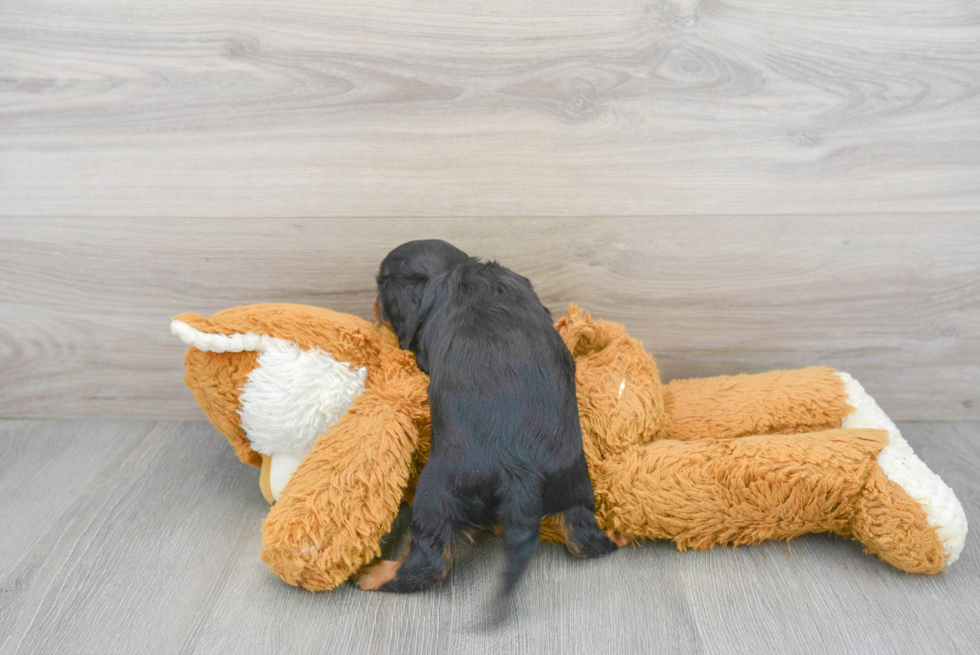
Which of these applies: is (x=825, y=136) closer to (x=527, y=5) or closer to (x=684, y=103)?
(x=684, y=103)

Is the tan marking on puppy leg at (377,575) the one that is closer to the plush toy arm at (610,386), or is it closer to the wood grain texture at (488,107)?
Result: the plush toy arm at (610,386)

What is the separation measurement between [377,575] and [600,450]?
1.21 feet

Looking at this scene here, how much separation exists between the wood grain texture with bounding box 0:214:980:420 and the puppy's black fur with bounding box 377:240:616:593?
30 cm

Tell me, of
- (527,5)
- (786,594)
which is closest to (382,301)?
(527,5)

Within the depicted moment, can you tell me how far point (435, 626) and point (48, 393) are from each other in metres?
1.02

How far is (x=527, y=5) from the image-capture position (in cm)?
117

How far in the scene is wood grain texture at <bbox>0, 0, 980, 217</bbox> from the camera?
3.87 ft

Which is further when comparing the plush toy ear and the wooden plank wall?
the wooden plank wall

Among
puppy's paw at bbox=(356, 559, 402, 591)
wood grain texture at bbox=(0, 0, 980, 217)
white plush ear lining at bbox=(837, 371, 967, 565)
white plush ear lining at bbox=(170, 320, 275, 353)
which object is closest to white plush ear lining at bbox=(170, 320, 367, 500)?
white plush ear lining at bbox=(170, 320, 275, 353)

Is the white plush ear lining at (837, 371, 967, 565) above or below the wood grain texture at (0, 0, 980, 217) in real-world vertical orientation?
below

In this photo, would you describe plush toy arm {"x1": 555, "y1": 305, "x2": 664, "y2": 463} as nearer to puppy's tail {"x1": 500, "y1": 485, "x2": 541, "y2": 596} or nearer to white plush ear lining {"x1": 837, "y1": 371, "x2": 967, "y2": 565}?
puppy's tail {"x1": 500, "y1": 485, "x2": 541, "y2": 596}

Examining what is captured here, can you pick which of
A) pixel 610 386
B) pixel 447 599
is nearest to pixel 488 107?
pixel 610 386

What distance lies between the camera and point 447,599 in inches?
36.2

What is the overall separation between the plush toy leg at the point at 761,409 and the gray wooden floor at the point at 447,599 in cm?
19
